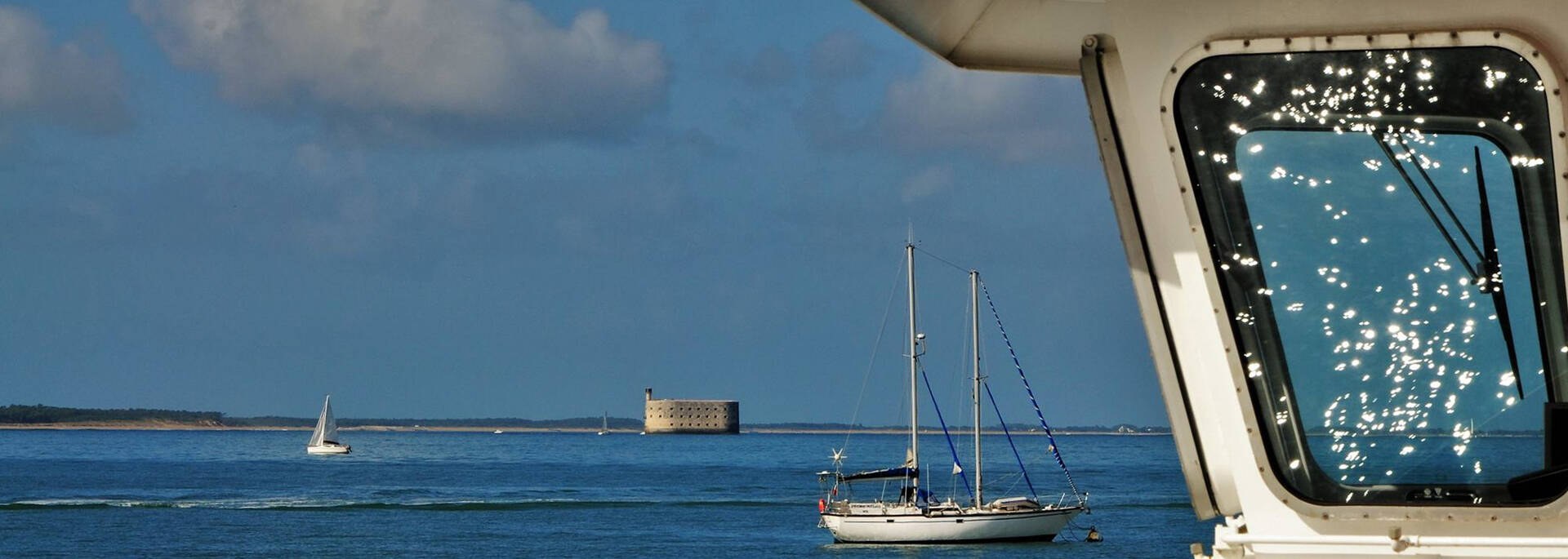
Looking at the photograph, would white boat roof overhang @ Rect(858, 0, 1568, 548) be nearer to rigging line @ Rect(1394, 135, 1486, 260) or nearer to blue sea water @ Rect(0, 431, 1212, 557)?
rigging line @ Rect(1394, 135, 1486, 260)

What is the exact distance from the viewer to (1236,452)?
8.77ft

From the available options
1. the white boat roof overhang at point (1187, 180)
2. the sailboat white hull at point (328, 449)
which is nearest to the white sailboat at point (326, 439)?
the sailboat white hull at point (328, 449)

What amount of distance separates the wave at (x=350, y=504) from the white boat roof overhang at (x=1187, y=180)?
6936cm

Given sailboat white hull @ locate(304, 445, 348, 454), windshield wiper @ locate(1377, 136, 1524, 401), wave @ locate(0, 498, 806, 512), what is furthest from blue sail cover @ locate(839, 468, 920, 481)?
sailboat white hull @ locate(304, 445, 348, 454)

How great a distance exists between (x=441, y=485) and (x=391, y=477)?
10203 millimetres

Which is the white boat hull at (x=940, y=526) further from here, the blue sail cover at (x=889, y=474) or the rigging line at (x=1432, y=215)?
the rigging line at (x=1432, y=215)

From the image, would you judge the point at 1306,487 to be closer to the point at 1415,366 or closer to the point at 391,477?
the point at 1415,366

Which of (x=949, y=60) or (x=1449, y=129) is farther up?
(x=949, y=60)

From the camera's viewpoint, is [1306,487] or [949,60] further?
[949,60]

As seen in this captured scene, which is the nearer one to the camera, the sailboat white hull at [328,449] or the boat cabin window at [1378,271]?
the boat cabin window at [1378,271]

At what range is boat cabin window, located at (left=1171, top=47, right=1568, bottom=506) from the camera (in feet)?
8.45

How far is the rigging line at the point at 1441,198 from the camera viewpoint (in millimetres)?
2598

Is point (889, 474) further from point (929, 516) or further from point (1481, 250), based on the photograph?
point (1481, 250)

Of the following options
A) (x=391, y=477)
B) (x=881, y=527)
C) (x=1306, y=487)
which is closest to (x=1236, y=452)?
(x=1306, y=487)
